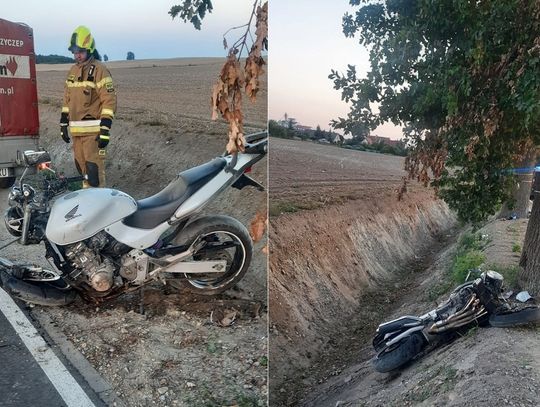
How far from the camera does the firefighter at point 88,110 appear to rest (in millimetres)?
2359

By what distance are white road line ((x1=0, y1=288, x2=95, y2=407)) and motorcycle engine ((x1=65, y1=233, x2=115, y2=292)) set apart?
1.18 feet

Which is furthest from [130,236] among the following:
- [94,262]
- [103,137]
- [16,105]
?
[16,105]

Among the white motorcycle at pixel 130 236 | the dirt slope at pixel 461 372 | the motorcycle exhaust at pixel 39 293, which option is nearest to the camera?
the dirt slope at pixel 461 372

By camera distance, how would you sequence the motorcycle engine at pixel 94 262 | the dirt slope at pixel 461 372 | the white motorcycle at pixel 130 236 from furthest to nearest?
the motorcycle engine at pixel 94 262 → the white motorcycle at pixel 130 236 → the dirt slope at pixel 461 372

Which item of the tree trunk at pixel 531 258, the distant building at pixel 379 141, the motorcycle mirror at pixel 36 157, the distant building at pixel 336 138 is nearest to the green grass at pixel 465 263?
the tree trunk at pixel 531 258

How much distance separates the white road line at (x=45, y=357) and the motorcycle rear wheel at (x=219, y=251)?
0.64 meters

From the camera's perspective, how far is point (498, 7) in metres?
1.62

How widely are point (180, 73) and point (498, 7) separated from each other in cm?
124

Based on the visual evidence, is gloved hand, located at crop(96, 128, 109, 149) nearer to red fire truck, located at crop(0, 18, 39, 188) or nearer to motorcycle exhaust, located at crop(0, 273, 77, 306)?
red fire truck, located at crop(0, 18, 39, 188)

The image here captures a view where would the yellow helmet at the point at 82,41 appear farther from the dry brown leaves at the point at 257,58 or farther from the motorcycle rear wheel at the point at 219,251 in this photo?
the motorcycle rear wheel at the point at 219,251

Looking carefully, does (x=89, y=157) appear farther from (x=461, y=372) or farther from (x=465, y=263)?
(x=461, y=372)

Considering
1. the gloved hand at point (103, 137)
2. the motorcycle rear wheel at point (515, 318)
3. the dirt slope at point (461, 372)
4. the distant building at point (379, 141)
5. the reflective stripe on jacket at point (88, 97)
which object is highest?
the reflective stripe on jacket at point (88, 97)

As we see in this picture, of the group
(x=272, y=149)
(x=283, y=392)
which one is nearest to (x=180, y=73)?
(x=272, y=149)

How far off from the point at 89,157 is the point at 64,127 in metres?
0.17
